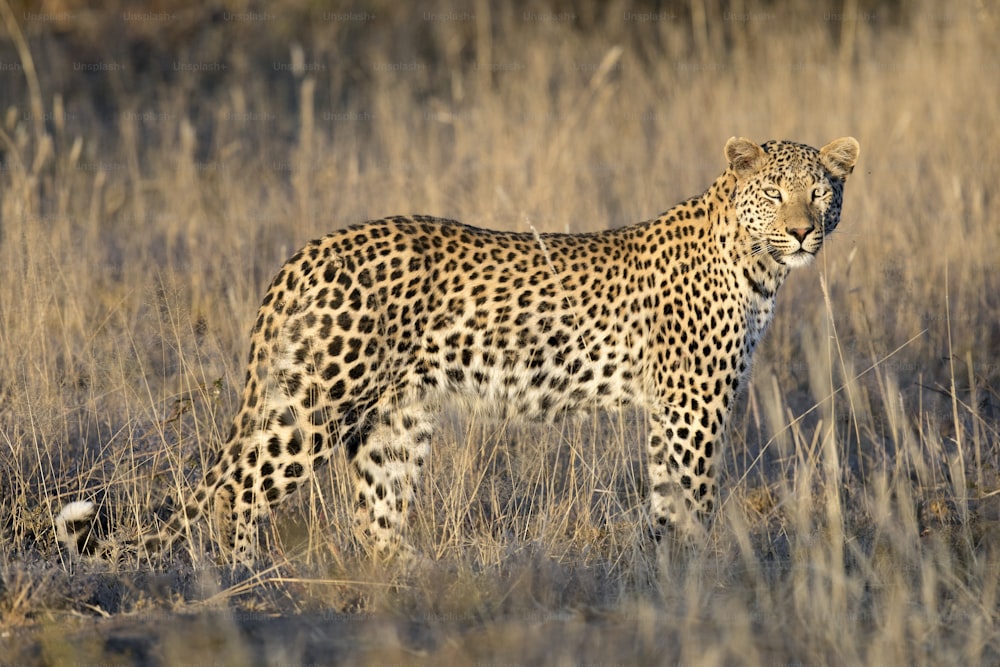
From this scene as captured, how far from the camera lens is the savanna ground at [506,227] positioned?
529 cm

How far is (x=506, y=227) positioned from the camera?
34.3 feet

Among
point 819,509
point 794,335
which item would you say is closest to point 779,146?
point 819,509

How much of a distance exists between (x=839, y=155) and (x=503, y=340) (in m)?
1.92

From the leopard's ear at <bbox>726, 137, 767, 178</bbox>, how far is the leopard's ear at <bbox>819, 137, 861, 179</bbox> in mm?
323

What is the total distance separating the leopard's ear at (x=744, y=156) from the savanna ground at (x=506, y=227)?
26.9 inches

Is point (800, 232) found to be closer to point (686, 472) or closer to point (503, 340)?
point (686, 472)

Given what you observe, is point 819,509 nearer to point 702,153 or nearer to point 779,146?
point 779,146

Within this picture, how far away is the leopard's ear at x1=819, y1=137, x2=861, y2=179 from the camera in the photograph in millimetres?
6590

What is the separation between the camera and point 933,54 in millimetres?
14656

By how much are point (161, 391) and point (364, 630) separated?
3490 mm
